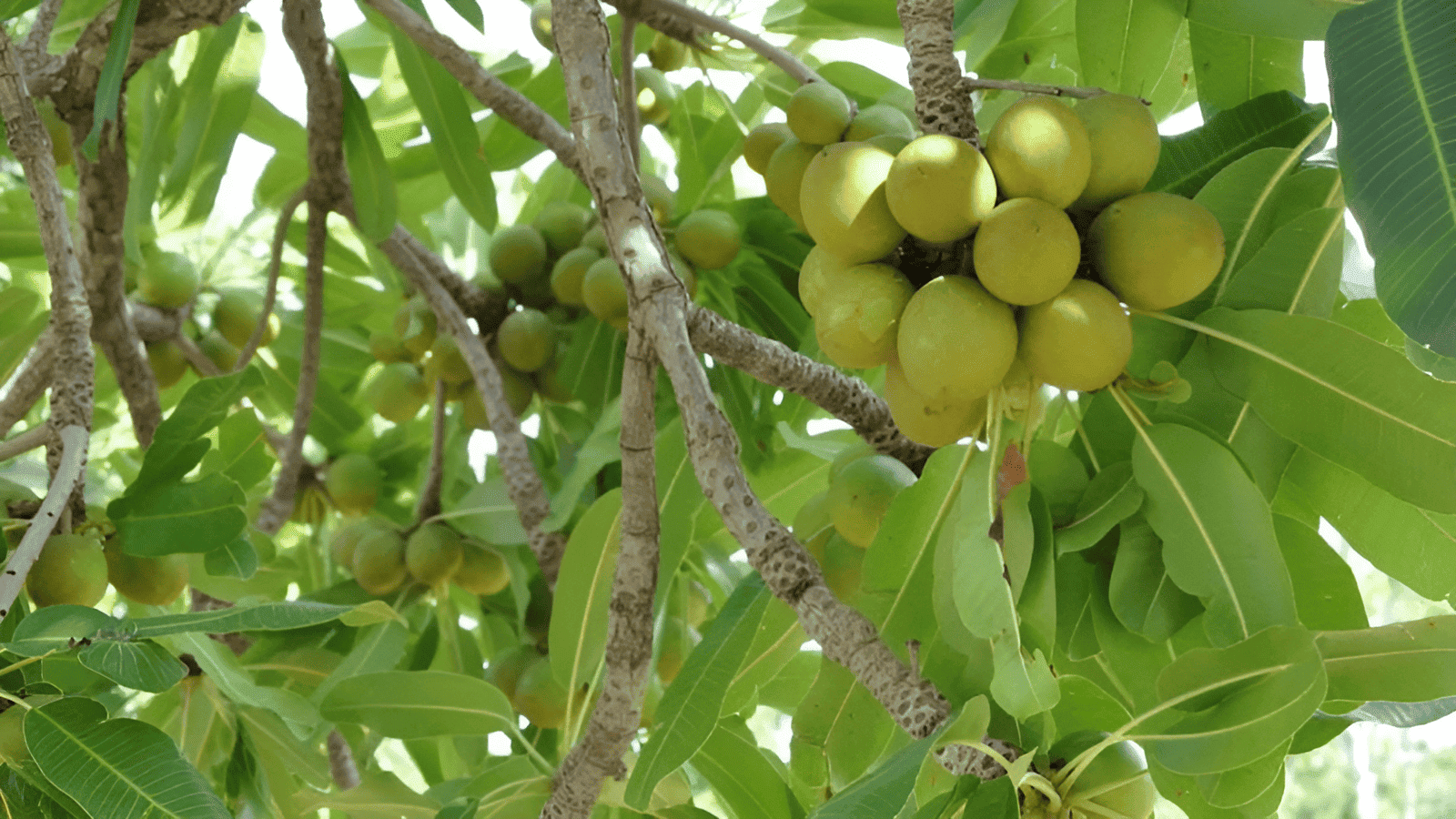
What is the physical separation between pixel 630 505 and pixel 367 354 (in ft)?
5.17

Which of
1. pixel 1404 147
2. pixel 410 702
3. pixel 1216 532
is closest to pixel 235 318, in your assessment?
pixel 410 702

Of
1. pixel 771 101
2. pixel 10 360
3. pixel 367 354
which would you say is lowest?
pixel 10 360

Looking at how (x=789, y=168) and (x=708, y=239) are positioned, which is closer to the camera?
(x=789, y=168)

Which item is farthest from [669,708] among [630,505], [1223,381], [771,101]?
[771,101]

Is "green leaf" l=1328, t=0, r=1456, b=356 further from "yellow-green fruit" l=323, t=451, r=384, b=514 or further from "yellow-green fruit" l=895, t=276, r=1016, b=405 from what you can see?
"yellow-green fruit" l=323, t=451, r=384, b=514

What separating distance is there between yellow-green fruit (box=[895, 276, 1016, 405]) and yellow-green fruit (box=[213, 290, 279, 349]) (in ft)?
5.27

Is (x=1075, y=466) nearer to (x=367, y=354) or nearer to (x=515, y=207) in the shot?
(x=367, y=354)

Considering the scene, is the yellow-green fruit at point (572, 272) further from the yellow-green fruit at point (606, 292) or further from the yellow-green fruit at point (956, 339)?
the yellow-green fruit at point (956, 339)

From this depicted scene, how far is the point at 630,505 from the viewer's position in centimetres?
94

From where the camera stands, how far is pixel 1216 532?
80 centimetres

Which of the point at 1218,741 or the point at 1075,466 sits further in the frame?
the point at 1075,466

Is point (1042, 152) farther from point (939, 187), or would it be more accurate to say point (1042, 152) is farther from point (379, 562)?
point (379, 562)

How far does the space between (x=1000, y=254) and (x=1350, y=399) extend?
0.91ft

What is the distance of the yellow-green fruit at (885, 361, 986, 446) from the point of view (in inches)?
33.6
